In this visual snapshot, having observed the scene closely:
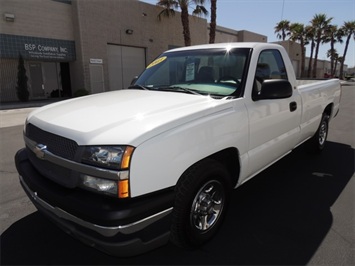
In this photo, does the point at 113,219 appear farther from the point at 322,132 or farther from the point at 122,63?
the point at 122,63

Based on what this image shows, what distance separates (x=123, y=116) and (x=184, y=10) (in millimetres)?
21811

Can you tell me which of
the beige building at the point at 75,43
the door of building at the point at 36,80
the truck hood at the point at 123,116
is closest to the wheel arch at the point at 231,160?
the truck hood at the point at 123,116

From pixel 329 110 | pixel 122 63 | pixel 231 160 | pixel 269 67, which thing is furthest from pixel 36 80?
pixel 231 160

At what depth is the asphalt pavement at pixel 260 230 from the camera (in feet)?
8.61

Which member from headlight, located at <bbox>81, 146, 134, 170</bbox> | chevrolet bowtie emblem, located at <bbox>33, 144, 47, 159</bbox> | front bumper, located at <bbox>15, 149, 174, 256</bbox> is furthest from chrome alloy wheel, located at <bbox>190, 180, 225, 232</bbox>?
chevrolet bowtie emblem, located at <bbox>33, 144, 47, 159</bbox>

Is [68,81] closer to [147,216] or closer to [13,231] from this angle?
[13,231]

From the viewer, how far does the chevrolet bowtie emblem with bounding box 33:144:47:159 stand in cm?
243

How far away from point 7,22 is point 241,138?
18.5 m

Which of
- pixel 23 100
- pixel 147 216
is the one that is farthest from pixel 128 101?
pixel 23 100

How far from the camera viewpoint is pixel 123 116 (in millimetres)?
2400

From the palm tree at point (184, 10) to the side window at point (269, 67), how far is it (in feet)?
63.6

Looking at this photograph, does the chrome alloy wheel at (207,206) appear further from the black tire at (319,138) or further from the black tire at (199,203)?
the black tire at (319,138)

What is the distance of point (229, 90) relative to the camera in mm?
3105

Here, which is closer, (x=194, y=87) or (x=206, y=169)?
(x=206, y=169)
